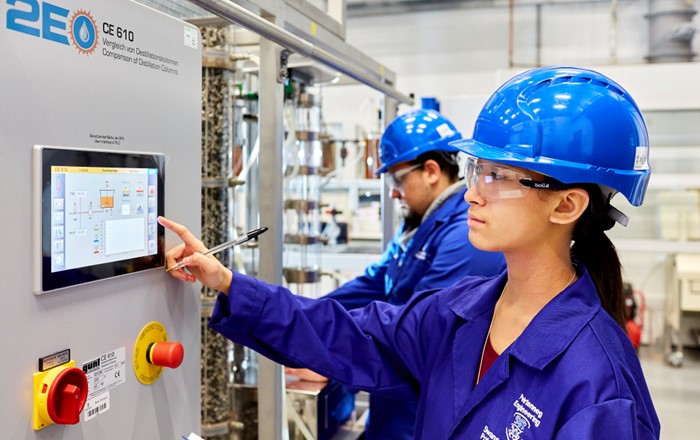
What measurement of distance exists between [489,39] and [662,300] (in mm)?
2869

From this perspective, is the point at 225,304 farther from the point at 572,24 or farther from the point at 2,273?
the point at 572,24

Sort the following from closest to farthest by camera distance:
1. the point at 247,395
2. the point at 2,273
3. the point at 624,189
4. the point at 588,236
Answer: the point at 2,273 → the point at 624,189 → the point at 588,236 → the point at 247,395

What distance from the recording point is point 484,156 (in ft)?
3.59

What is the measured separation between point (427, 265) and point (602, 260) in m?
0.86

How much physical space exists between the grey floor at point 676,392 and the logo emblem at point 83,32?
4.09 meters

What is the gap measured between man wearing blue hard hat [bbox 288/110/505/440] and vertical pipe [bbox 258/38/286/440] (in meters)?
0.52

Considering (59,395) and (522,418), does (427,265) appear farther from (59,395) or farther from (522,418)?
(59,395)

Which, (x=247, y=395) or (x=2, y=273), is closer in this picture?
(x=2, y=273)

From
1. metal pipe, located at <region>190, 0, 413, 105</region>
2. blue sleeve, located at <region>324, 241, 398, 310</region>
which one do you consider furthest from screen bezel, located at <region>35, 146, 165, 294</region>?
blue sleeve, located at <region>324, 241, 398, 310</region>

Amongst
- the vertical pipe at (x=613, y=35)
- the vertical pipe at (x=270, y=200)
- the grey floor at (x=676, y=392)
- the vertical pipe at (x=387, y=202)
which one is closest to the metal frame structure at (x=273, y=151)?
the vertical pipe at (x=270, y=200)

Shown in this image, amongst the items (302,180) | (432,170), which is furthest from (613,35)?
(302,180)

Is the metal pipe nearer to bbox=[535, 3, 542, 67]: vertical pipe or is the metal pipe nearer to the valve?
the valve

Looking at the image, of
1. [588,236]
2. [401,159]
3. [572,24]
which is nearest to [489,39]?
[572,24]

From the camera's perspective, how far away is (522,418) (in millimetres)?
1023
